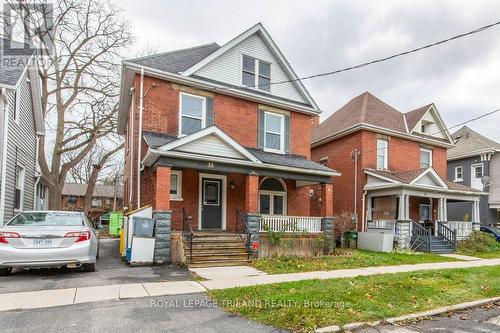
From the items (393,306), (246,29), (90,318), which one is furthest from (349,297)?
(246,29)

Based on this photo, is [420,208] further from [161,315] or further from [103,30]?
[103,30]

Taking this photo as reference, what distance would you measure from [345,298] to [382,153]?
614 inches

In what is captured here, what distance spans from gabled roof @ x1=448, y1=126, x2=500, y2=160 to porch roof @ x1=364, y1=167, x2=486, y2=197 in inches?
346

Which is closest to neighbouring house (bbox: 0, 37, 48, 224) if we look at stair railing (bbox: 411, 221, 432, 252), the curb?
the curb

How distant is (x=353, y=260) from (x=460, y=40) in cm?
752

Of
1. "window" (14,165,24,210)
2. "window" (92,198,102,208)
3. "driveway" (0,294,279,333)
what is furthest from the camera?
"window" (92,198,102,208)

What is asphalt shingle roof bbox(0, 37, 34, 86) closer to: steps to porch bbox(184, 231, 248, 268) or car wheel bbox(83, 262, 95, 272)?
car wheel bbox(83, 262, 95, 272)

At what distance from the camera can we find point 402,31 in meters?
10.4

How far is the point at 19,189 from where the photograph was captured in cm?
1441

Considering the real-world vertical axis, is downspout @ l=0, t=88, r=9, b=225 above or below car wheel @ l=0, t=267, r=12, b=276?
above

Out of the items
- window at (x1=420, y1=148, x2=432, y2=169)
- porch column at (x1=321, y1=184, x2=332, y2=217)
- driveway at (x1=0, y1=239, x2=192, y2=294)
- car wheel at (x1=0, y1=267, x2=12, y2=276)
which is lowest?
driveway at (x1=0, y1=239, x2=192, y2=294)

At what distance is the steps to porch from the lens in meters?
10.5

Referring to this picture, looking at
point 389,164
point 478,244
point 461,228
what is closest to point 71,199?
point 389,164

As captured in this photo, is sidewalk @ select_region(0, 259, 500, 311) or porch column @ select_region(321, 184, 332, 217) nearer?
sidewalk @ select_region(0, 259, 500, 311)
